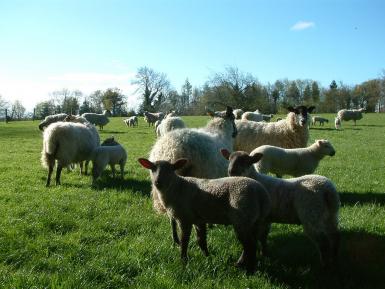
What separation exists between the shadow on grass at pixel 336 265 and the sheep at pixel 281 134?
20.6 ft

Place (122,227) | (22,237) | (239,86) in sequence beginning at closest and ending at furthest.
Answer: (22,237) → (122,227) → (239,86)

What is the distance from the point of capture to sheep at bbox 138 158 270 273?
4.63 meters

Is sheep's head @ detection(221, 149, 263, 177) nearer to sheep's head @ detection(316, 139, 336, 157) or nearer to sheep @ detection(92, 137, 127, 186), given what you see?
sheep's head @ detection(316, 139, 336, 157)

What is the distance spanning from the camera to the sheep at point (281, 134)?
40.4 ft

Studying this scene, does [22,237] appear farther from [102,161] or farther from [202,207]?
[102,161]

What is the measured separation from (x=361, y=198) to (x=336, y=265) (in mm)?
4449

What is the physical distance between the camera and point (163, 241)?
5.90 meters

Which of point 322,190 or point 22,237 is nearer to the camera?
point 322,190

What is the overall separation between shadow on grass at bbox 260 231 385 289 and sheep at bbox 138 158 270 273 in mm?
529

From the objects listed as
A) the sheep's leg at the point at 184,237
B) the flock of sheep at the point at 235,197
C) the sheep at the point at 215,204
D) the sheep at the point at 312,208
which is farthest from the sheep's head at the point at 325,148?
the sheep's leg at the point at 184,237

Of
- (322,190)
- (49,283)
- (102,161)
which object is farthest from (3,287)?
(102,161)

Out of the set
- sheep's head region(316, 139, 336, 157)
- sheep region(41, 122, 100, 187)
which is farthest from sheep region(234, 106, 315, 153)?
sheep region(41, 122, 100, 187)

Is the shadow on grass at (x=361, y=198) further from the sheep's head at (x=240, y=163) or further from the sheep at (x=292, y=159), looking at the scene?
the sheep's head at (x=240, y=163)

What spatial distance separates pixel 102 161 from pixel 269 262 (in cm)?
694
